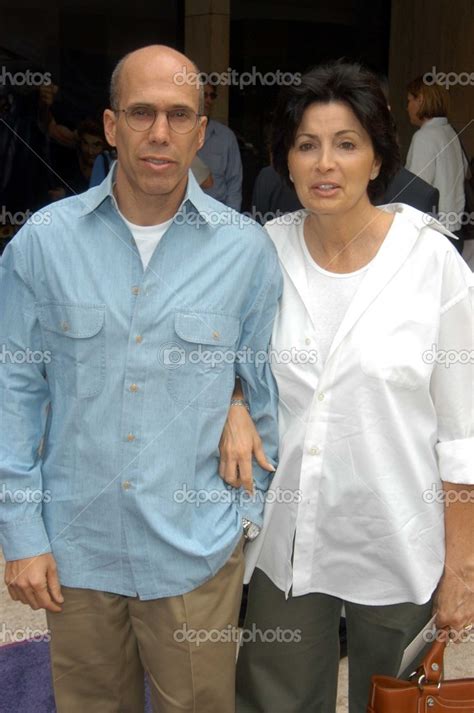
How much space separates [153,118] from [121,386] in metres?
0.63

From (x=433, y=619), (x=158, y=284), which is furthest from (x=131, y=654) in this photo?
(x=158, y=284)

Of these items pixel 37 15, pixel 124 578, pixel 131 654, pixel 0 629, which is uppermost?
pixel 37 15

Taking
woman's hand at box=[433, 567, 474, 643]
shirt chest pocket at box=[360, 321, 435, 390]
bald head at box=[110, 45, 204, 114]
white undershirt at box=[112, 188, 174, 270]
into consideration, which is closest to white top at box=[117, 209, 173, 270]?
white undershirt at box=[112, 188, 174, 270]

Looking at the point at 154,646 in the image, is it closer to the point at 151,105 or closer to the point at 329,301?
the point at 329,301

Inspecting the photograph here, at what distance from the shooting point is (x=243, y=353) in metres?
2.20

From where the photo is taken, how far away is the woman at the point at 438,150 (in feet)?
19.3

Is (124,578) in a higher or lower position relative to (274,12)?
lower

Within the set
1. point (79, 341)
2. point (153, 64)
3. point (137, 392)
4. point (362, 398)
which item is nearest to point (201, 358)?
point (137, 392)

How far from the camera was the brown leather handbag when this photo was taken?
6.72 ft

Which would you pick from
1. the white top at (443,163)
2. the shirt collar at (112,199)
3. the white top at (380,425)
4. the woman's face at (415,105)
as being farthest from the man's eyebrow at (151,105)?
the woman's face at (415,105)

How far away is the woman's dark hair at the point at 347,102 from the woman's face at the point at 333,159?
0.02m

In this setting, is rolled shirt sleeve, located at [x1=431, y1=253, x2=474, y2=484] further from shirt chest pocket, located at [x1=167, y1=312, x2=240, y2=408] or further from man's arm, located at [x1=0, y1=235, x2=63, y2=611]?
man's arm, located at [x1=0, y1=235, x2=63, y2=611]

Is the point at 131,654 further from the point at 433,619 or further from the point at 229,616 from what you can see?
the point at 433,619

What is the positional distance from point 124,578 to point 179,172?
3.23 ft
